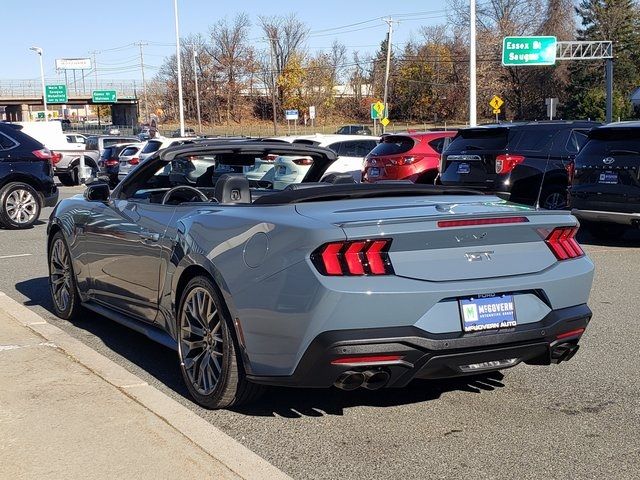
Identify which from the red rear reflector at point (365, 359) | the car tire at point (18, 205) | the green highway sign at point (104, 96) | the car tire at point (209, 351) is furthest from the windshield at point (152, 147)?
the green highway sign at point (104, 96)

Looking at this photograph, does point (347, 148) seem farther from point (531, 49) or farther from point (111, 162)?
point (531, 49)

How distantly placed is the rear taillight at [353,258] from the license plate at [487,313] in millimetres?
459

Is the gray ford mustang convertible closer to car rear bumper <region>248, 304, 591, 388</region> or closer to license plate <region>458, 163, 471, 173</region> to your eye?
car rear bumper <region>248, 304, 591, 388</region>

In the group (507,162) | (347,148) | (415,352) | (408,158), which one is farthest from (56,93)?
(415,352)

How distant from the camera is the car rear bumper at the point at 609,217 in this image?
1109 cm

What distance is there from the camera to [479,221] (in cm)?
430

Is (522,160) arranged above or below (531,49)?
below

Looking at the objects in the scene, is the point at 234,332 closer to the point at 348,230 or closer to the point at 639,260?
the point at 348,230

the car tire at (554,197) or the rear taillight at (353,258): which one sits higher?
the rear taillight at (353,258)

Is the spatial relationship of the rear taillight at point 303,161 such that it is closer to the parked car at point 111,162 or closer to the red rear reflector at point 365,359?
the red rear reflector at point 365,359

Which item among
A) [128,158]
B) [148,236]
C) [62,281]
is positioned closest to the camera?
[148,236]

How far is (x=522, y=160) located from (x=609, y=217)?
2.09 metres

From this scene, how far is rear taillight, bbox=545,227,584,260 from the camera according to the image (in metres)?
4.59

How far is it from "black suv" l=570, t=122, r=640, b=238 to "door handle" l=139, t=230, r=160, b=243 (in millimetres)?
7665
